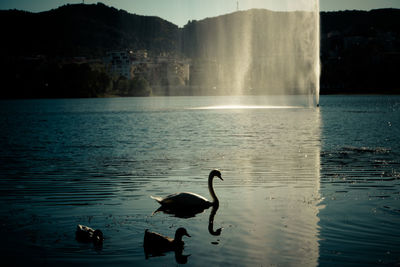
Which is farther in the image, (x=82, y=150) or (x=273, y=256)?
(x=82, y=150)

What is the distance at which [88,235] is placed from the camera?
13422mm

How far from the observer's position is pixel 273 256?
12391 mm

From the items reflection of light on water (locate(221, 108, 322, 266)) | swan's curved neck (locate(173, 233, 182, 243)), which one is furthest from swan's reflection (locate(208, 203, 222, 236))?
swan's curved neck (locate(173, 233, 182, 243))

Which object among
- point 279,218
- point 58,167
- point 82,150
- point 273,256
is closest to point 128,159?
point 58,167

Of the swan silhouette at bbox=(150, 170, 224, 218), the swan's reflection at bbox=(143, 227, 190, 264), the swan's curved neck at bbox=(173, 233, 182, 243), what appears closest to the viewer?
the swan's reflection at bbox=(143, 227, 190, 264)

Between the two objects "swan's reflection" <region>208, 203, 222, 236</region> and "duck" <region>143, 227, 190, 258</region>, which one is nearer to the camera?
"duck" <region>143, 227, 190, 258</region>

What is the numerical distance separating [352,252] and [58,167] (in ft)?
67.4

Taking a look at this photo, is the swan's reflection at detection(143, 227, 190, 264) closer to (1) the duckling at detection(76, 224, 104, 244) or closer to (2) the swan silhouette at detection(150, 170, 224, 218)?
(1) the duckling at detection(76, 224, 104, 244)

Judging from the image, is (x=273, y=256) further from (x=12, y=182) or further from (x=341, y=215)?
(x=12, y=182)

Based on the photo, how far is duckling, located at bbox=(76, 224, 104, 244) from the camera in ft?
43.6

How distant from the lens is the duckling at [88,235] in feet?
43.6

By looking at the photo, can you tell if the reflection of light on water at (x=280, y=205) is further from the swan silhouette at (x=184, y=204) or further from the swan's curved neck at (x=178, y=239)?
the swan's curved neck at (x=178, y=239)

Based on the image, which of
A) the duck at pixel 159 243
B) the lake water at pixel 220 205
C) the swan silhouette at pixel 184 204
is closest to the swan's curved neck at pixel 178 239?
the duck at pixel 159 243

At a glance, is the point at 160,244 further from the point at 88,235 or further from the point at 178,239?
the point at 88,235
